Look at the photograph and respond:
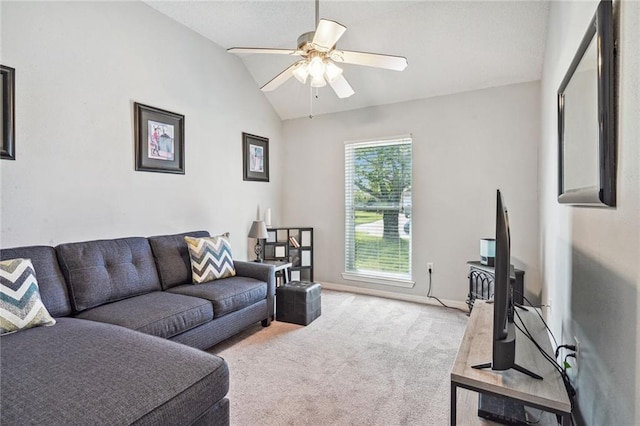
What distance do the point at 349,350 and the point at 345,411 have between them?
0.76m

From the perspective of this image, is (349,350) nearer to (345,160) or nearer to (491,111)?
(345,160)

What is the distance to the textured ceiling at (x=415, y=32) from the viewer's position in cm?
286

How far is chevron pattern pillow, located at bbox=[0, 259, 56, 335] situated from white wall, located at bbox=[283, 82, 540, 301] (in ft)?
10.5

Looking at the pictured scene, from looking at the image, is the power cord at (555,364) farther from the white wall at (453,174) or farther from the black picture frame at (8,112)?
the black picture frame at (8,112)

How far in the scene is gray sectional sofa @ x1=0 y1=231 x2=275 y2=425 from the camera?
111 centimetres

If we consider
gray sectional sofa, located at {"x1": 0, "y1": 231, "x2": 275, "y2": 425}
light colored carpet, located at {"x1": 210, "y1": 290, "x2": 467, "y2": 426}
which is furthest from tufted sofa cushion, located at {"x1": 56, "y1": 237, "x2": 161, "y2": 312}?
light colored carpet, located at {"x1": 210, "y1": 290, "x2": 467, "y2": 426}

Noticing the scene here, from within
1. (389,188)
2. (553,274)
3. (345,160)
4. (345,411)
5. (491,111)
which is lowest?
(345,411)

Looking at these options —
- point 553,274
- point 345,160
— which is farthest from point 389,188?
point 553,274

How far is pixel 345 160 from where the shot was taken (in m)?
4.36

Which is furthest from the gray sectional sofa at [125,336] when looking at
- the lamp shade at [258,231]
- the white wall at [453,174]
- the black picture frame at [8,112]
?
the white wall at [453,174]

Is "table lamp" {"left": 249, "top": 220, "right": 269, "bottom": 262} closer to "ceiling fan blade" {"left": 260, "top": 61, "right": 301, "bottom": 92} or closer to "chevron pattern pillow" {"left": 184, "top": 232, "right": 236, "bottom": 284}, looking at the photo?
"chevron pattern pillow" {"left": 184, "top": 232, "right": 236, "bottom": 284}

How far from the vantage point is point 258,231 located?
403 cm

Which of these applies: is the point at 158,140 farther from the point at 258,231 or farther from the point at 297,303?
the point at 297,303

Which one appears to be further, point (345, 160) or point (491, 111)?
point (345, 160)
